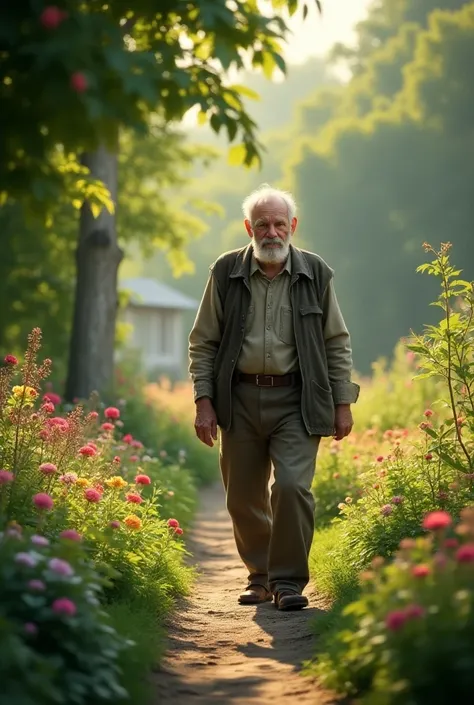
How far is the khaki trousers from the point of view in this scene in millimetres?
6664

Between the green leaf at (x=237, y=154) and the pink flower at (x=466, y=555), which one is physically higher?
the green leaf at (x=237, y=154)

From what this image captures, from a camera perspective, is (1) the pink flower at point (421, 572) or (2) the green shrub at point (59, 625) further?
(2) the green shrub at point (59, 625)

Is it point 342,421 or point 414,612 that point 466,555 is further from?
point 342,421

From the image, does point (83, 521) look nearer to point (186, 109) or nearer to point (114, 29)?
point (186, 109)

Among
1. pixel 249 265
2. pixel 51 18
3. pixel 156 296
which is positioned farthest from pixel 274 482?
pixel 156 296

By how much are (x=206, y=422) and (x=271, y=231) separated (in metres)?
1.22

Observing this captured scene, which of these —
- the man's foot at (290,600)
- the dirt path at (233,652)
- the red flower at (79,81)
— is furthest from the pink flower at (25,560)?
the man's foot at (290,600)

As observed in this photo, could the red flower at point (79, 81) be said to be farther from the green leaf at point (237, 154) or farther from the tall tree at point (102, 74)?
the green leaf at point (237, 154)

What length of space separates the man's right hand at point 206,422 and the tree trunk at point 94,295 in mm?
6184

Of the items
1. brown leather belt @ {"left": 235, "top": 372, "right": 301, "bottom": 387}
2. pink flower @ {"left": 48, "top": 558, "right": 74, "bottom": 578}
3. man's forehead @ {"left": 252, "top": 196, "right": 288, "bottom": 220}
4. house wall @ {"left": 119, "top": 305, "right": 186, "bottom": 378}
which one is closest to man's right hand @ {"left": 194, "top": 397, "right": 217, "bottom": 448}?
brown leather belt @ {"left": 235, "top": 372, "right": 301, "bottom": 387}

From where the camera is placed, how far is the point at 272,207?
6.81 m

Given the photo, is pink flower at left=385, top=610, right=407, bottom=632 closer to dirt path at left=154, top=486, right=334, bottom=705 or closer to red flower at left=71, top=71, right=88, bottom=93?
dirt path at left=154, top=486, right=334, bottom=705

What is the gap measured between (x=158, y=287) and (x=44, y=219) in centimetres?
4742

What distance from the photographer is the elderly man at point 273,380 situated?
6.71m
